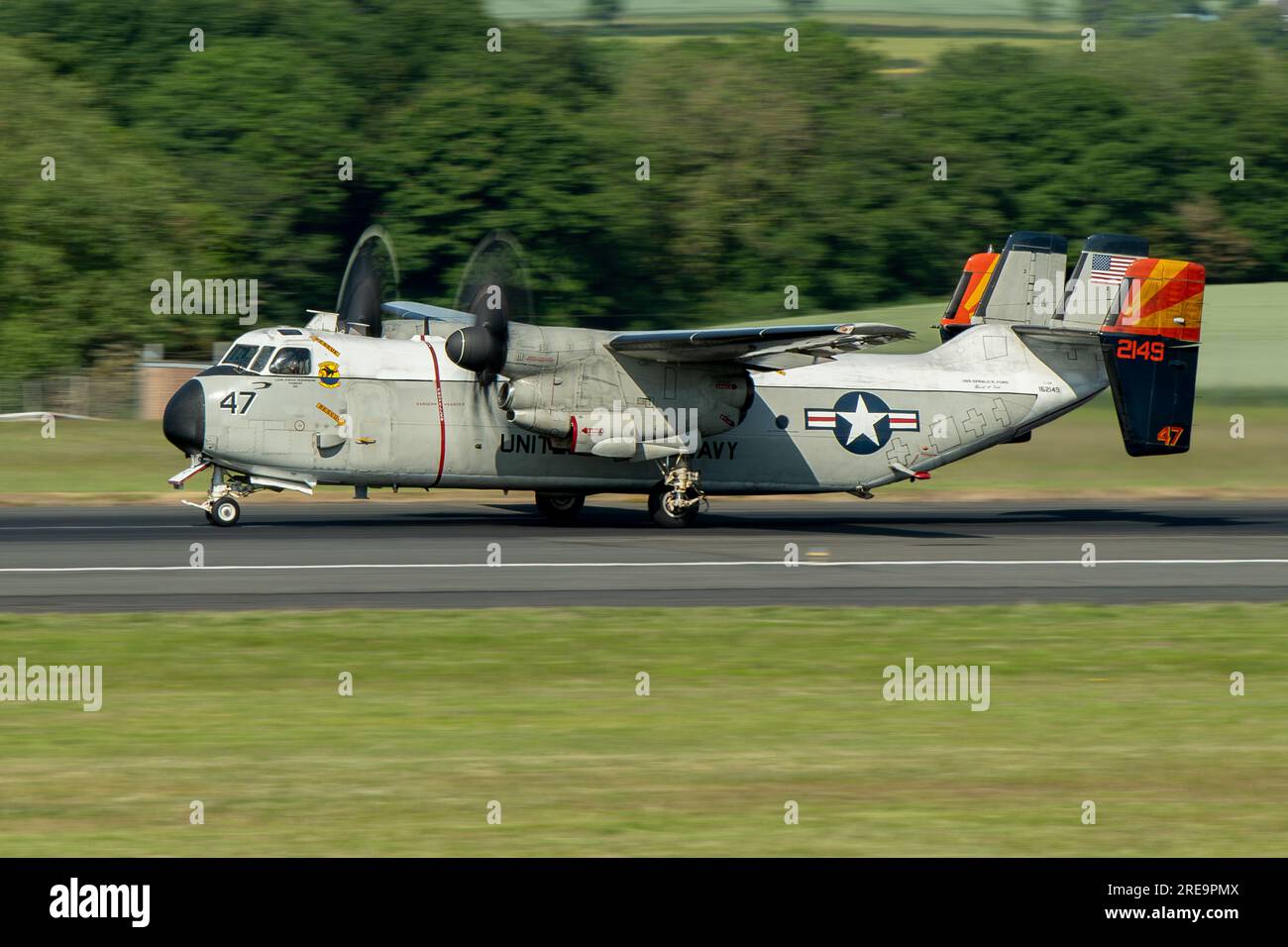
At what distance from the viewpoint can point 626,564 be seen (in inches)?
910

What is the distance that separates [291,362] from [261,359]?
0.48 meters

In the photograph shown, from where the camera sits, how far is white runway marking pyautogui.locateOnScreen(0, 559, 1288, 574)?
71.4ft

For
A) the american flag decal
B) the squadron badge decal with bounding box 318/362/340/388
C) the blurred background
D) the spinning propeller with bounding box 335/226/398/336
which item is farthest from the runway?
the blurred background

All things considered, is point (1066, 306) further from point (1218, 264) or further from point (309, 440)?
→ point (1218, 264)

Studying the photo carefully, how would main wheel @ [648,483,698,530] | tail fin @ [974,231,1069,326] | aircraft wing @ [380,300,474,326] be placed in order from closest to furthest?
main wheel @ [648,483,698,530]
tail fin @ [974,231,1069,326]
aircraft wing @ [380,300,474,326]

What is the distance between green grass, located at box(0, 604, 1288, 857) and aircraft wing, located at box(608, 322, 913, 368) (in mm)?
7332

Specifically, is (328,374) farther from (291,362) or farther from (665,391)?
(665,391)

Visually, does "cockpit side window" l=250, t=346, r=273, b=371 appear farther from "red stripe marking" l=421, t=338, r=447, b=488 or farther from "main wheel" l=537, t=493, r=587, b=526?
"main wheel" l=537, t=493, r=587, b=526

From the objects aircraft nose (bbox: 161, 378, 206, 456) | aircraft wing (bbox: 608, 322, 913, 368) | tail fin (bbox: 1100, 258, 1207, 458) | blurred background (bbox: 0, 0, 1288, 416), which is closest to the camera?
aircraft wing (bbox: 608, 322, 913, 368)

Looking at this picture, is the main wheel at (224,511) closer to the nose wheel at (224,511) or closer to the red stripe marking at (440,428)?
the nose wheel at (224,511)

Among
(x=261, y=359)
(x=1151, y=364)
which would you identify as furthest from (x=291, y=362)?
(x=1151, y=364)

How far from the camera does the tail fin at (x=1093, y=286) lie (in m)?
28.9

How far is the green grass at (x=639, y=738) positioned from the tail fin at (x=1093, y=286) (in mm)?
11245

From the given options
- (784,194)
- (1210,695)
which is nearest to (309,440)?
(1210,695)
